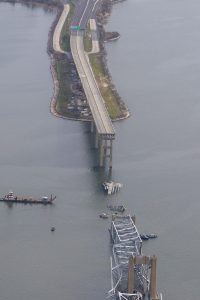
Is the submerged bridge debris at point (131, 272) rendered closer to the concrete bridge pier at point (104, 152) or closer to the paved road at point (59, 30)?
the concrete bridge pier at point (104, 152)

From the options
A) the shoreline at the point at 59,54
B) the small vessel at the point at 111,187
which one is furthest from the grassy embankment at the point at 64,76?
the small vessel at the point at 111,187

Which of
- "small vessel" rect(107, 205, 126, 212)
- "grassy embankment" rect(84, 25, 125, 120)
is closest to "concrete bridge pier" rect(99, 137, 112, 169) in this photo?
"small vessel" rect(107, 205, 126, 212)

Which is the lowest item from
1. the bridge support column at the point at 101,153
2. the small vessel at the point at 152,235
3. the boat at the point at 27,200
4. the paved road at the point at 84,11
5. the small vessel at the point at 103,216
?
the small vessel at the point at 152,235

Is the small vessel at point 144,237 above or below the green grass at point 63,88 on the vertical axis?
below

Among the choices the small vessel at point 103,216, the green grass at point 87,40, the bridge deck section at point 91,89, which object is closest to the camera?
the small vessel at point 103,216

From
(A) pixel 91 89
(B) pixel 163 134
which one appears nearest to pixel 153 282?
(B) pixel 163 134

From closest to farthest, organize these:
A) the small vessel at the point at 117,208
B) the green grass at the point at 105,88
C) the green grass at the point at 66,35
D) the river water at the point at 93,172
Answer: the river water at the point at 93,172, the small vessel at the point at 117,208, the green grass at the point at 105,88, the green grass at the point at 66,35
